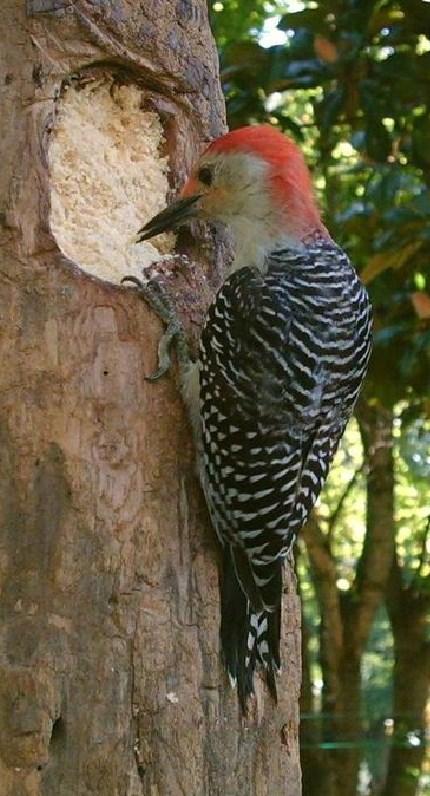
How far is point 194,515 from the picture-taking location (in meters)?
2.25

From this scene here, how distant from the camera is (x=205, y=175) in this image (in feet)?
7.97

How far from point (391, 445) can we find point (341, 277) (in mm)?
3205

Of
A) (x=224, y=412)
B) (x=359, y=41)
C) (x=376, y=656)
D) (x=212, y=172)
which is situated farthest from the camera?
(x=376, y=656)

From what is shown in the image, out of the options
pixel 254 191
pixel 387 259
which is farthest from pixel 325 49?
pixel 254 191

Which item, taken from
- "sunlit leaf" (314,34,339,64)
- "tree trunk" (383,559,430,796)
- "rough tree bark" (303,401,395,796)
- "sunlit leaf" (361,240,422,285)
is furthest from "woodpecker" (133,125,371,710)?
"tree trunk" (383,559,430,796)

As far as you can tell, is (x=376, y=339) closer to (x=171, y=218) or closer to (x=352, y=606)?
(x=171, y=218)

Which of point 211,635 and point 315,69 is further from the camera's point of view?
point 315,69

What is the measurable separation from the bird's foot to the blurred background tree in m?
1.23

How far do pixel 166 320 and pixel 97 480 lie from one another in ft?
1.23

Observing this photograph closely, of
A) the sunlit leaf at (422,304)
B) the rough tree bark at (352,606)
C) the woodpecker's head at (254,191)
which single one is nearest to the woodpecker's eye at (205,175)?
the woodpecker's head at (254,191)

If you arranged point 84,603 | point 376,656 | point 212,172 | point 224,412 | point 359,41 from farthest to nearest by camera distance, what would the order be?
point 376,656
point 359,41
point 212,172
point 224,412
point 84,603

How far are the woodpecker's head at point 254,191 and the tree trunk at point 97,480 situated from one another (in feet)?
0.36

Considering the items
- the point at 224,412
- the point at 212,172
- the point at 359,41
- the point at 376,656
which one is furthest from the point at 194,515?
the point at 376,656

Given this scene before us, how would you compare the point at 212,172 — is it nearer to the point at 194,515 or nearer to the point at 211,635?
the point at 194,515
